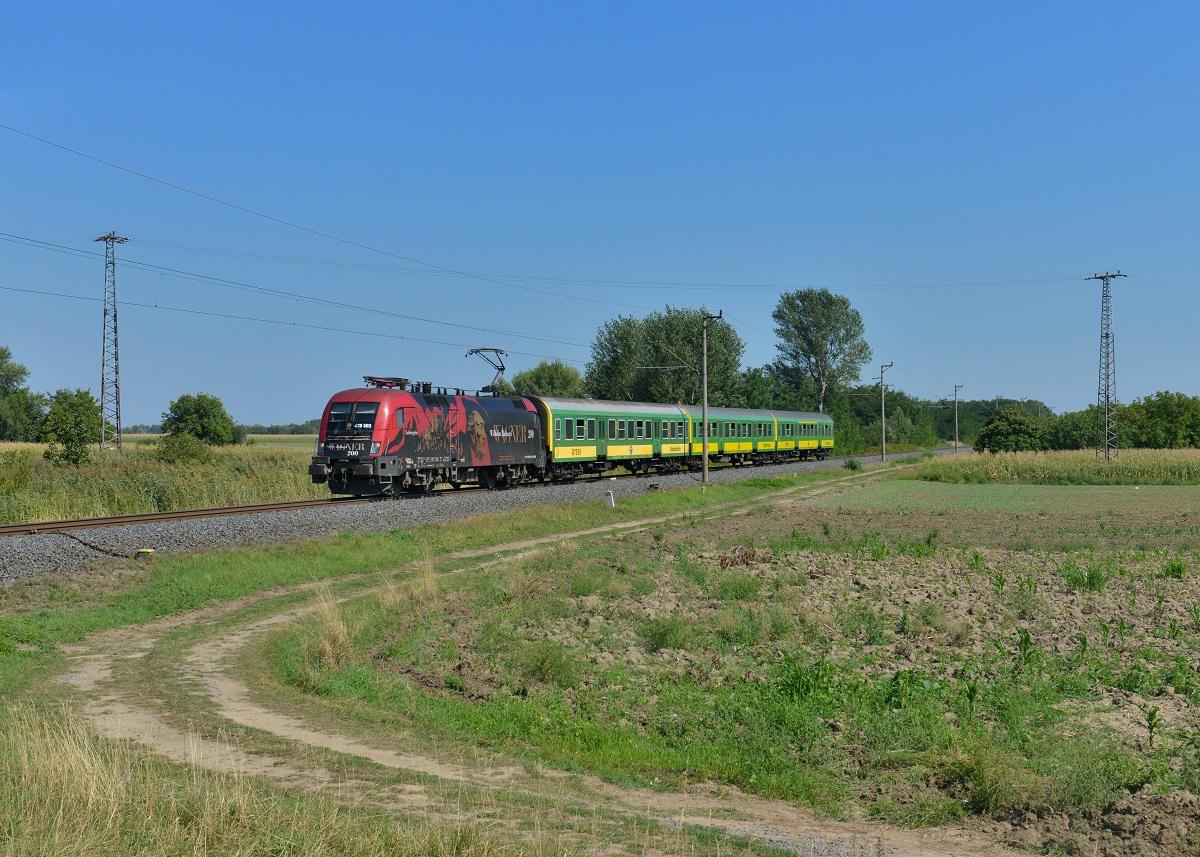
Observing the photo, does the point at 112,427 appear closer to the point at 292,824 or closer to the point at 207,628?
the point at 207,628

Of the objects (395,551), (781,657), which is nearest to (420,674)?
(781,657)

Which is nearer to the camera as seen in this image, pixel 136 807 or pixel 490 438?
pixel 136 807

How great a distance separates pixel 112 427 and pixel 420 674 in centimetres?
4152

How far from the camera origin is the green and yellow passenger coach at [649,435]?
147 ft

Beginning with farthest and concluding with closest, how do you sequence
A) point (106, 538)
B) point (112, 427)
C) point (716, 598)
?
1. point (112, 427)
2. point (106, 538)
3. point (716, 598)

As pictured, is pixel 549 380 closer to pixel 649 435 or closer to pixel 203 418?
pixel 203 418

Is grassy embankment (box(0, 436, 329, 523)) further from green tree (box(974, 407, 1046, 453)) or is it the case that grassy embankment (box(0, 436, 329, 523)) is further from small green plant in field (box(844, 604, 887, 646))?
green tree (box(974, 407, 1046, 453))

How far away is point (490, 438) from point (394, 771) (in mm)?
29926

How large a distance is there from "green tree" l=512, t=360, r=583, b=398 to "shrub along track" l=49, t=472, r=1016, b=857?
341ft

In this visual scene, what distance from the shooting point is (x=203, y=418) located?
10088cm

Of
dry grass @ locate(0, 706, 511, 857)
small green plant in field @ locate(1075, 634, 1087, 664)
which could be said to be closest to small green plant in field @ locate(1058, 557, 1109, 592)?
small green plant in field @ locate(1075, 634, 1087, 664)

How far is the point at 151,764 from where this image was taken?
845cm

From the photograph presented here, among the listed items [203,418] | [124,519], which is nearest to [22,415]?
[203,418]

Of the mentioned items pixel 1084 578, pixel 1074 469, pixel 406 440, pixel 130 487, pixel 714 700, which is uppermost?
pixel 406 440
